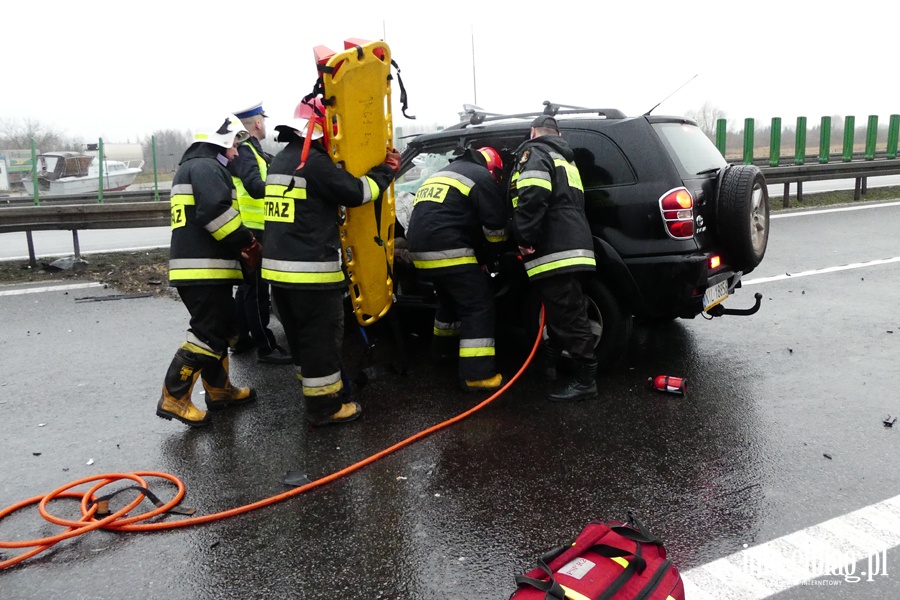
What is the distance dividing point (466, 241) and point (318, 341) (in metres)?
1.21

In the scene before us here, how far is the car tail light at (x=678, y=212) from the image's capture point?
4.49m

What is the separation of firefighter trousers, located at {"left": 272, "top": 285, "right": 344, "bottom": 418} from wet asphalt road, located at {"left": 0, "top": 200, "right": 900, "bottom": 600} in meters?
0.20

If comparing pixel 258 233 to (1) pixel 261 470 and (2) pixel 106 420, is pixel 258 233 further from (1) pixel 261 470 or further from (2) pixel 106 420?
(1) pixel 261 470

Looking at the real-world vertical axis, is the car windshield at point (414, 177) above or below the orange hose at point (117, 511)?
above

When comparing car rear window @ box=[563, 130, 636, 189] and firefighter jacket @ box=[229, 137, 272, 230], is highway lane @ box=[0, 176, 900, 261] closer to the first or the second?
firefighter jacket @ box=[229, 137, 272, 230]

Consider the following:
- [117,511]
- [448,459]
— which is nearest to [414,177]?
[448,459]

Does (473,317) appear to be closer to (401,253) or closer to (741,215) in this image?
(401,253)

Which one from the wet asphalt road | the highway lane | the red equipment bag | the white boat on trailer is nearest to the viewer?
the red equipment bag

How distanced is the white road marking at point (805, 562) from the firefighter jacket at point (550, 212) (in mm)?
2006

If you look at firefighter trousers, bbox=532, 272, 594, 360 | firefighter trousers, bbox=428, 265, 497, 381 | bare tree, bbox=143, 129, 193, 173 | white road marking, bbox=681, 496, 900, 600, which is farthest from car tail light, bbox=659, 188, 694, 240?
bare tree, bbox=143, 129, 193, 173

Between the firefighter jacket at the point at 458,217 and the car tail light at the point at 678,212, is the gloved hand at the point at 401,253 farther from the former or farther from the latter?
the car tail light at the point at 678,212

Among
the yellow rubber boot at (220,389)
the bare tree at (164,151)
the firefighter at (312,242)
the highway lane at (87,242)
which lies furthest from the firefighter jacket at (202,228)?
the bare tree at (164,151)

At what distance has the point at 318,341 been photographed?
422cm

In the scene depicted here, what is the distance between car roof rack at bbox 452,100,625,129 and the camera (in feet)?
16.4
